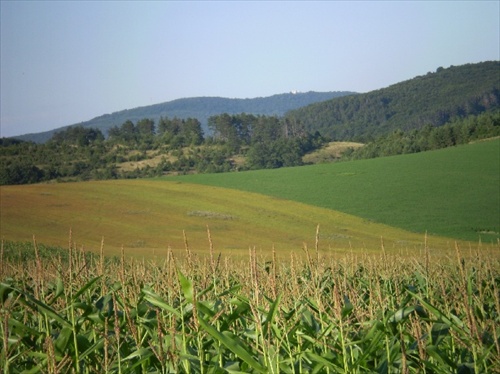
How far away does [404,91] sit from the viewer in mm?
199750

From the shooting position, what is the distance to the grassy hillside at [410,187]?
49688 millimetres

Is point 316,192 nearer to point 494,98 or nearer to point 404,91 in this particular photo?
point 494,98

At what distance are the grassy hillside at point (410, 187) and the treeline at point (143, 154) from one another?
949 inches

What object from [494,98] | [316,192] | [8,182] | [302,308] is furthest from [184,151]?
[302,308]

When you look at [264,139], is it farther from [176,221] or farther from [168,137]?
[176,221]

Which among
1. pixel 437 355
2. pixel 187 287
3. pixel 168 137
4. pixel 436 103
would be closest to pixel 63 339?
pixel 187 287

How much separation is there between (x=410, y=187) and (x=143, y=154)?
56.9 m

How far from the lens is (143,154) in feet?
355

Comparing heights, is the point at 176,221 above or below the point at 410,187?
above

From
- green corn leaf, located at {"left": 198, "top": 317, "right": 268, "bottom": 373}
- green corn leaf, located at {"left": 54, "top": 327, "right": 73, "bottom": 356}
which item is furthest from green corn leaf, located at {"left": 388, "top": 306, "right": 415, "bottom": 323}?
green corn leaf, located at {"left": 54, "top": 327, "right": 73, "bottom": 356}

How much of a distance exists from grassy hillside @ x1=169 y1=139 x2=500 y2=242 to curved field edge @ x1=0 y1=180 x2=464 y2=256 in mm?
2368

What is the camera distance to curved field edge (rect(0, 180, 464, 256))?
4097 centimetres

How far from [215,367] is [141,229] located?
139 feet

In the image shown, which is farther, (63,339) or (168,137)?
(168,137)
